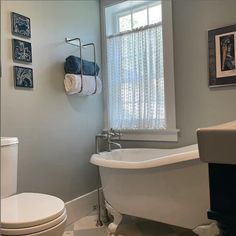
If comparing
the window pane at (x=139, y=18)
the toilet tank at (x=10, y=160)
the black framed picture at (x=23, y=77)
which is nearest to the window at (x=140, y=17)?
the window pane at (x=139, y=18)

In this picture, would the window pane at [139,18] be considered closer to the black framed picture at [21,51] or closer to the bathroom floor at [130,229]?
the black framed picture at [21,51]

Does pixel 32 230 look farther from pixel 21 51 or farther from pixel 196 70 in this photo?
pixel 196 70

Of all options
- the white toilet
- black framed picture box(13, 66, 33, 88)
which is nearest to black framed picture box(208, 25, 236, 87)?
black framed picture box(13, 66, 33, 88)

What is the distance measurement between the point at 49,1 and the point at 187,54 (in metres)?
1.26

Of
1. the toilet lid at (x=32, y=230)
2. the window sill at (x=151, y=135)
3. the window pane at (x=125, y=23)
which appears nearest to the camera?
the toilet lid at (x=32, y=230)

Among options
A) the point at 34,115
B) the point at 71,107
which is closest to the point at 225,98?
the point at 71,107

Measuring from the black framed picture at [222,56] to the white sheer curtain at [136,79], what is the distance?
45 cm

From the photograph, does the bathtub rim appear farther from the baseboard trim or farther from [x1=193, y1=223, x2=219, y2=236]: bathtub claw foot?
the baseboard trim

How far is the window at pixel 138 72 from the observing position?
241cm

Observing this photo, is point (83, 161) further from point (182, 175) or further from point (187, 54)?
point (187, 54)

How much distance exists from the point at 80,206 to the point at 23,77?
1.26 metres

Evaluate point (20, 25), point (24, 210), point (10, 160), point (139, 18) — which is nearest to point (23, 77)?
point (20, 25)

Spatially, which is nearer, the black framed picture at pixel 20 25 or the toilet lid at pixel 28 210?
the toilet lid at pixel 28 210

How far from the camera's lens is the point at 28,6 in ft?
6.12
